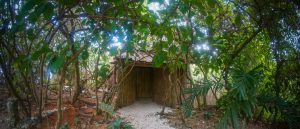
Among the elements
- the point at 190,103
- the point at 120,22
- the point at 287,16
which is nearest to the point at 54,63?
the point at 120,22

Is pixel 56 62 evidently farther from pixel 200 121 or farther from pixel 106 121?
pixel 200 121

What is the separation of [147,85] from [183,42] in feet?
34.1

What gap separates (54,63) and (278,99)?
267 cm

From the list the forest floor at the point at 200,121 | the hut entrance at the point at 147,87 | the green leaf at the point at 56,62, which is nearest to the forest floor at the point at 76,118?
the forest floor at the point at 200,121

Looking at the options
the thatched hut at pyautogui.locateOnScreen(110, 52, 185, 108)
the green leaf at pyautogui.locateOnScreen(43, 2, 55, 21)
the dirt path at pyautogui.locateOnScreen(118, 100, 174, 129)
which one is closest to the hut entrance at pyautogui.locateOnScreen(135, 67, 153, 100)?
the thatched hut at pyautogui.locateOnScreen(110, 52, 185, 108)

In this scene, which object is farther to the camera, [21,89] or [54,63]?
[21,89]

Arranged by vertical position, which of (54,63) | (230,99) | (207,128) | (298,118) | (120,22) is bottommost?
(207,128)

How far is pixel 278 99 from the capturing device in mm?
3738

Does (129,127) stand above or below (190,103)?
below

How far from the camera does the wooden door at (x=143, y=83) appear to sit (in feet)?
43.9

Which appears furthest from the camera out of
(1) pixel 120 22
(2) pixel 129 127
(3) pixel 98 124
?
(3) pixel 98 124

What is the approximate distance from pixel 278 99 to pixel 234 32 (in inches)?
113

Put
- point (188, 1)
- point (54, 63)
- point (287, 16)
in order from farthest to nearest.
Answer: point (287, 16)
point (188, 1)
point (54, 63)

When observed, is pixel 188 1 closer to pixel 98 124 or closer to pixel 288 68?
pixel 288 68
